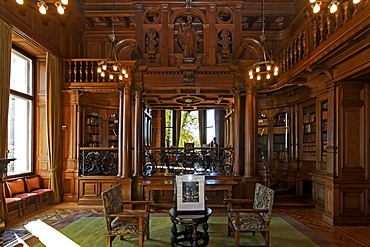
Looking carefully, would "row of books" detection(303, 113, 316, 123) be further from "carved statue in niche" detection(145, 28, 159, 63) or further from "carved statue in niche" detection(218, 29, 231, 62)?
"carved statue in niche" detection(145, 28, 159, 63)

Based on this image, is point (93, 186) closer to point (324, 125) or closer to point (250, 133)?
Result: point (250, 133)

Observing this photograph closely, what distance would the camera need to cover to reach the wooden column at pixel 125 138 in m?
6.82

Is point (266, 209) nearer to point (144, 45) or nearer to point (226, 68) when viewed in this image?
point (226, 68)

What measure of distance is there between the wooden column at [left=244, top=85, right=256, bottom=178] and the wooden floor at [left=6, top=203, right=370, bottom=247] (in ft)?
3.93

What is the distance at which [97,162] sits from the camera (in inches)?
292

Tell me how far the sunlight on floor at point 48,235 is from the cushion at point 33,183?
54.7 inches

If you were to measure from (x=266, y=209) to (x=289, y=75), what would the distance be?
12.1 feet

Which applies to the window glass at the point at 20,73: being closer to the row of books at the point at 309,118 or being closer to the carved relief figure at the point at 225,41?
the carved relief figure at the point at 225,41

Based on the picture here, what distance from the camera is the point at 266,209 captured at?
3.90 meters

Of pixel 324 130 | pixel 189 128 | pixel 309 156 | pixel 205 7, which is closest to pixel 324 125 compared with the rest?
pixel 324 130

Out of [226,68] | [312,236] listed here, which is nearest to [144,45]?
[226,68]

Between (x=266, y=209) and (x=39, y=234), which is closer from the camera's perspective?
(x=266, y=209)

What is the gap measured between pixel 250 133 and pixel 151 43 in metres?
3.66

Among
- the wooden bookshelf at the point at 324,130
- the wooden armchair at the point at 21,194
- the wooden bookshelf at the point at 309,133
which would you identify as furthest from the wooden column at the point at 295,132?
the wooden armchair at the point at 21,194
